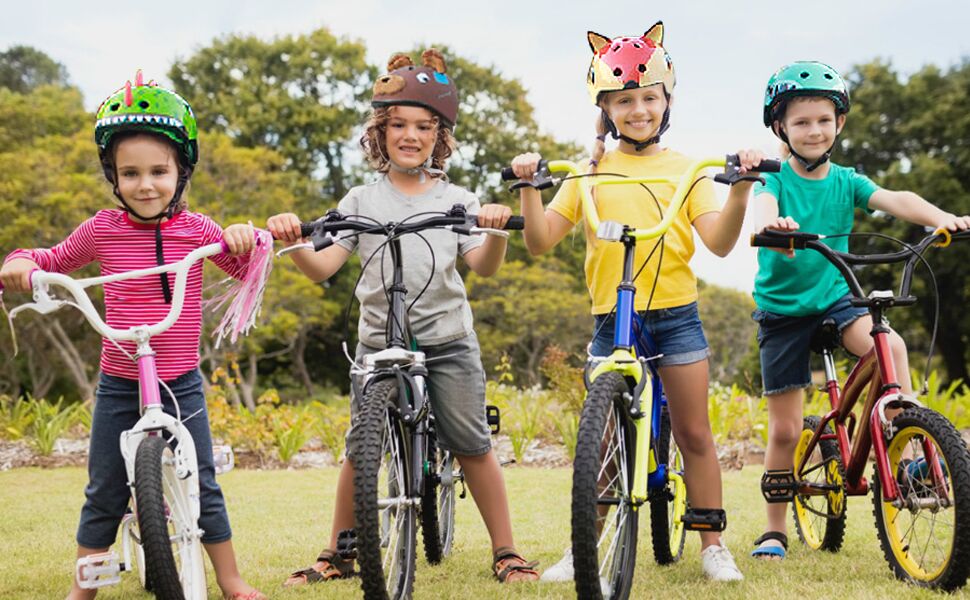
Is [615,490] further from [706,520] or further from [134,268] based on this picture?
[134,268]

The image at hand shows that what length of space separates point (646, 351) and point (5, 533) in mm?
4025

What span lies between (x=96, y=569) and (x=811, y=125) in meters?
3.47

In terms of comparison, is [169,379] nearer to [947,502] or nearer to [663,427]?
[663,427]

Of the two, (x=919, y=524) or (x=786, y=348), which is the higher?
(x=786, y=348)

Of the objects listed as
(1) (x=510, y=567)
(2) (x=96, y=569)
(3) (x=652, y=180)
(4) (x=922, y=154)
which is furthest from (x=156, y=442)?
(4) (x=922, y=154)

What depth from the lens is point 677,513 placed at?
3.90 m

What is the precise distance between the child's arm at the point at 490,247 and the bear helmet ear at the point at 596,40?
83cm

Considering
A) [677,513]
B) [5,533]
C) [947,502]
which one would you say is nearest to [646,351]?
[677,513]

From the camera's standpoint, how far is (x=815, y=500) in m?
5.11

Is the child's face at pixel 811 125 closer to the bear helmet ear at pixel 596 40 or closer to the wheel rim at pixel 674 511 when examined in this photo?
the bear helmet ear at pixel 596 40

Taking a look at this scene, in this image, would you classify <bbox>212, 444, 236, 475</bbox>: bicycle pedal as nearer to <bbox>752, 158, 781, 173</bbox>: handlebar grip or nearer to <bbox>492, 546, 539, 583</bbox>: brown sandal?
<bbox>492, 546, 539, 583</bbox>: brown sandal

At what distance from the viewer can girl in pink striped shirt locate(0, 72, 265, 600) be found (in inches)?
138

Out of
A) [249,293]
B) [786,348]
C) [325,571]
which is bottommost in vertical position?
[325,571]

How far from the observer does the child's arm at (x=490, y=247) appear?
3.38 m
